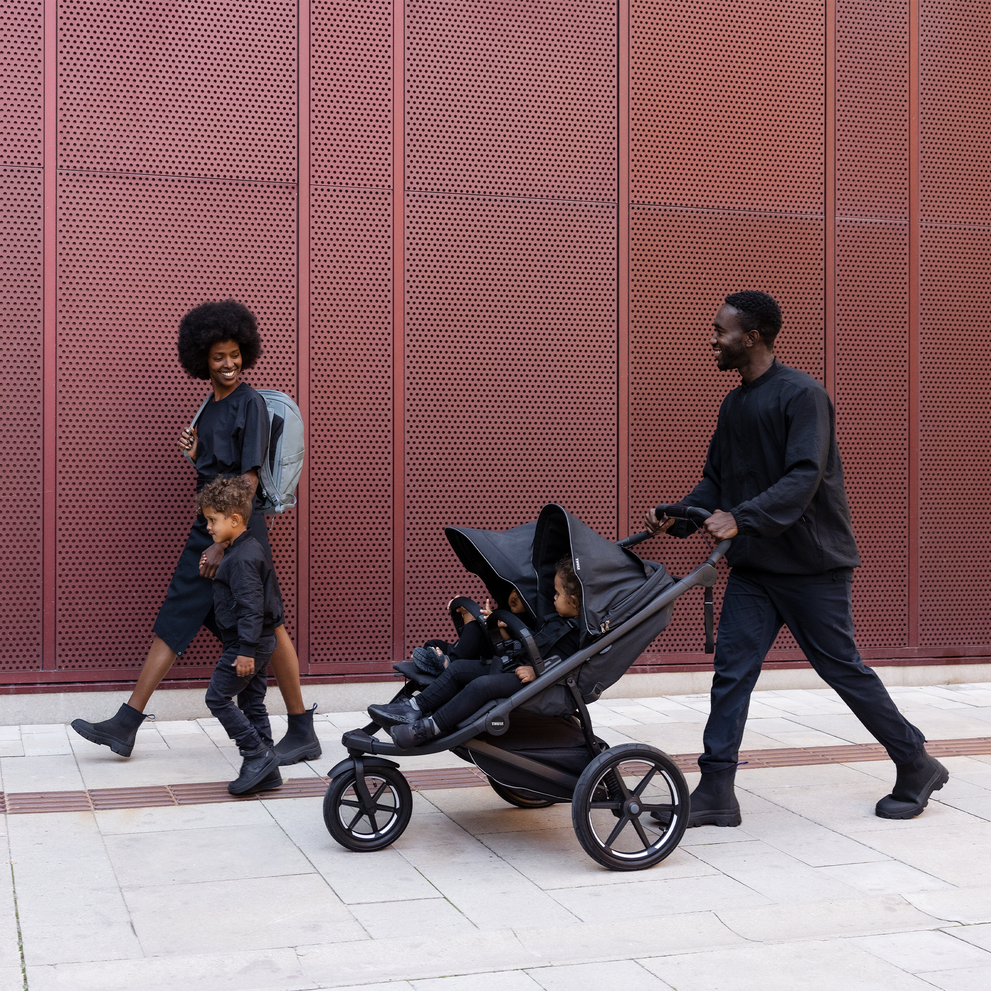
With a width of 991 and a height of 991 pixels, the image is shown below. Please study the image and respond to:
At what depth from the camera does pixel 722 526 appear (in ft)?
15.7

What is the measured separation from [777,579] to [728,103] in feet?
13.5

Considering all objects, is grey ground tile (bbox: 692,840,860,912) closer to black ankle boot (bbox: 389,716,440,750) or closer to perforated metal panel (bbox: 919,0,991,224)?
black ankle boot (bbox: 389,716,440,750)

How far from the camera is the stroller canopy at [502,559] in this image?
15.9 ft

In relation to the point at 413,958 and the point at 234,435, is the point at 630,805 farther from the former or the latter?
the point at 234,435

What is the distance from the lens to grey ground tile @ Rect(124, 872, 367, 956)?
381 centimetres

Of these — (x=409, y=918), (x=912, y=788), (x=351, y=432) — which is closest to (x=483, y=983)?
(x=409, y=918)

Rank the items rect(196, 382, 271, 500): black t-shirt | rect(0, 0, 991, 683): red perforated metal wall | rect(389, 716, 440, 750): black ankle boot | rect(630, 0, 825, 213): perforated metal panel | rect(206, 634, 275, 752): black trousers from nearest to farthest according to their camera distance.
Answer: rect(389, 716, 440, 750): black ankle boot < rect(206, 634, 275, 752): black trousers < rect(196, 382, 271, 500): black t-shirt < rect(0, 0, 991, 683): red perforated metal wall < rect(630, 0, 825, 213): perforated metal panel

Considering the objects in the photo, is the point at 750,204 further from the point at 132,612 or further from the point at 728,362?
the point at 132,612

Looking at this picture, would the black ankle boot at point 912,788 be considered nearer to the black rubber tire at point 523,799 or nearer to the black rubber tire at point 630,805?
the black rubber tire at point 630,805

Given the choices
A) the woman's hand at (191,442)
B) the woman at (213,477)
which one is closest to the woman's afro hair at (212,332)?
the woman at (213,477)

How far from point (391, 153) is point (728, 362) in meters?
3.14

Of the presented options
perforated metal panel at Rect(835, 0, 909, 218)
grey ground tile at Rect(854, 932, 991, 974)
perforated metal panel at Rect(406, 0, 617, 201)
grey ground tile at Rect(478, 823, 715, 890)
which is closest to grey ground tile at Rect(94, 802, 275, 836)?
grey ground tile at Rect(478, 823, 715, 890)

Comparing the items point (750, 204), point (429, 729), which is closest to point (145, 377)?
point (429, 729)

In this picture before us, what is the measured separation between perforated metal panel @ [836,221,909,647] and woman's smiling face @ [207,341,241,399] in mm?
4192
